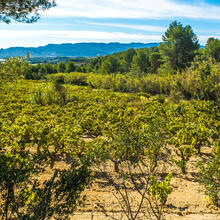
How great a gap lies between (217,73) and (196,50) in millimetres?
17763

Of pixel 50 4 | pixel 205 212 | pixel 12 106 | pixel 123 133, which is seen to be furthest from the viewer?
pixel 12 106

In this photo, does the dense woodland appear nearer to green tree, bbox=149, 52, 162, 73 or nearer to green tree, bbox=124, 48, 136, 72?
green tree, bbox=149, 52, 162, 73

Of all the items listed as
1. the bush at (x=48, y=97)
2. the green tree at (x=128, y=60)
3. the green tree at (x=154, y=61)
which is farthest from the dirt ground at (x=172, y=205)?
the green tree at (x=128, y=60)

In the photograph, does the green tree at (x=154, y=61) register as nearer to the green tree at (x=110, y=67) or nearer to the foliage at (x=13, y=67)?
the green tree at (x=110, y=67)

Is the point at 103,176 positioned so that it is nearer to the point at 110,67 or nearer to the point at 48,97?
the point at 48,97

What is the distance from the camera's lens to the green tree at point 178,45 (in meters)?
29.4

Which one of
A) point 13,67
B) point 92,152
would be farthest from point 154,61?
point 92,152

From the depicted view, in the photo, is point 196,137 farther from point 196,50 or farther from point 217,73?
point 196,50

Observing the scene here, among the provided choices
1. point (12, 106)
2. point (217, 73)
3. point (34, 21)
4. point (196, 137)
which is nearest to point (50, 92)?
point (12, 106)

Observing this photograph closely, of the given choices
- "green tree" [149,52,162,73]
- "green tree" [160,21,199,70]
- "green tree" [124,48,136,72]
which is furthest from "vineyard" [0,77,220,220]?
"green tree" [124,48,136,72]

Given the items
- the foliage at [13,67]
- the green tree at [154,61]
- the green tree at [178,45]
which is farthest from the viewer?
the green tree at [154,61]

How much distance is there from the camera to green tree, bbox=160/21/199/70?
29.4m

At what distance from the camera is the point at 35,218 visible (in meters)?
2.54

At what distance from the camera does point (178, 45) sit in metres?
29.5
